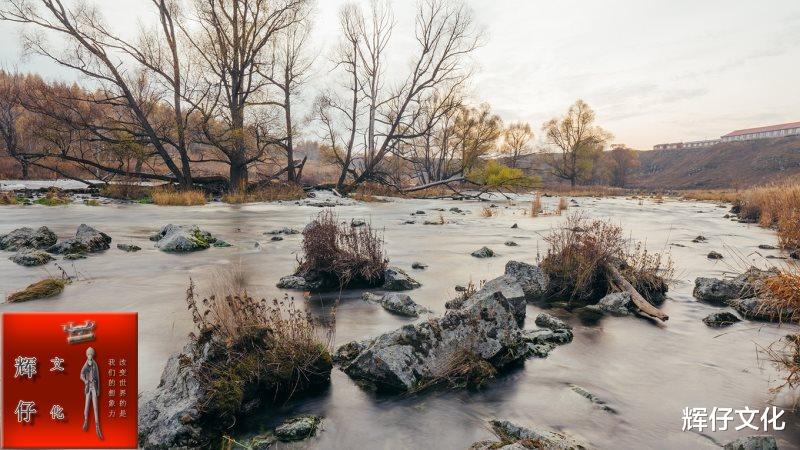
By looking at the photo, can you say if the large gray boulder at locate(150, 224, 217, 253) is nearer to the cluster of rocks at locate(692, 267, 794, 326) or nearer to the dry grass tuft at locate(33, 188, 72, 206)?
the cluster of rocks at locate(692, 267, 794, 326)

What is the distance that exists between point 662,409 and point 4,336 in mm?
5479

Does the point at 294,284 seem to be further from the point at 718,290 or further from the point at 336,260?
the point at 718,290

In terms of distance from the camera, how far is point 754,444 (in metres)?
3.17

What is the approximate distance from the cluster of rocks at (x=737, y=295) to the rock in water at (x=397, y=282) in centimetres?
491

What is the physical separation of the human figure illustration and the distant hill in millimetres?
114201

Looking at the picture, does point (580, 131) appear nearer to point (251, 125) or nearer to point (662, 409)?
point (251, 125)

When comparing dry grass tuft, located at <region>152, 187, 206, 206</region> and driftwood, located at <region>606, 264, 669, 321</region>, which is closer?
driftwood, located at <region>606, 264, 669, 321</region>

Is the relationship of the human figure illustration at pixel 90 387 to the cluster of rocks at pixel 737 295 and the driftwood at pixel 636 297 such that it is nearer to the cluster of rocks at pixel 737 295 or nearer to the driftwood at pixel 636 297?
the driftwood at pixel 636 297

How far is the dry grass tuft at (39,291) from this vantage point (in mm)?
7141

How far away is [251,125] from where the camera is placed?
30.1 meters

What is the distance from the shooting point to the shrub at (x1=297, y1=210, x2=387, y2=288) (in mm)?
8242

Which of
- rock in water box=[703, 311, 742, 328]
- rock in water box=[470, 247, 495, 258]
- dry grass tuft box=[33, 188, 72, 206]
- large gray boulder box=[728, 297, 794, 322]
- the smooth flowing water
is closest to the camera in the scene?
the smooth flowing water

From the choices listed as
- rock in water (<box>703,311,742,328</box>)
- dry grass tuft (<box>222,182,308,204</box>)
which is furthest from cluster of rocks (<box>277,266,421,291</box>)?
dry grass tuft (<box>222,182,308,204</box>)

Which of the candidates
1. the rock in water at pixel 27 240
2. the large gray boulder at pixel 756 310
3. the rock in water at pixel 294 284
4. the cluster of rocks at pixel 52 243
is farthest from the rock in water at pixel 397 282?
the rock in water at pixel 27 240
